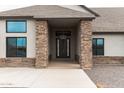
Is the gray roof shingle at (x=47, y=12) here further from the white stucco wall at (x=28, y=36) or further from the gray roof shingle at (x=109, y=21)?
the gray roof shingle at (x=109, y=21)

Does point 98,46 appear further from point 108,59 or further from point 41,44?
point 41,44

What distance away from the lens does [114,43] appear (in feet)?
82.1

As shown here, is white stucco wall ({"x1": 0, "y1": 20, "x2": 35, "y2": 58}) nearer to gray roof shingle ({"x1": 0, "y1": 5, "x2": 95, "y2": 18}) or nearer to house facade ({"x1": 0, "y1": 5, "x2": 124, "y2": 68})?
house facade ({"x1": 0, "y1": 5, "x2": 124, "y2": 68})

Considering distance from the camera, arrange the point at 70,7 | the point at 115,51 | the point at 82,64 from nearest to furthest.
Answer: the point at 82,64 → the point at 70,7 → the point at 115,51

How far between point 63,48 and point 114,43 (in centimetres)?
573

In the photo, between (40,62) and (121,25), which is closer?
(40,62)

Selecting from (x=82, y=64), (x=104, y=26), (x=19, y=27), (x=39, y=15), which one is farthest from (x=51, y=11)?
(x=104, y=26)

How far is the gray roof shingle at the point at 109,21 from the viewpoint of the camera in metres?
24.9

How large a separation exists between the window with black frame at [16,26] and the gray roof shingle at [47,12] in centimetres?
72

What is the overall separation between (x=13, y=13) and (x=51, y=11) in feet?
9.72

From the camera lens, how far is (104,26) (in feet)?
83.5

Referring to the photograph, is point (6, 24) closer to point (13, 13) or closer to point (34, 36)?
point (13, 13)

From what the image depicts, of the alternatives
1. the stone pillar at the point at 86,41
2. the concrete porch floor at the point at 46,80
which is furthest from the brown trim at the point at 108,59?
the concrete porch floor at the point at 46,80
